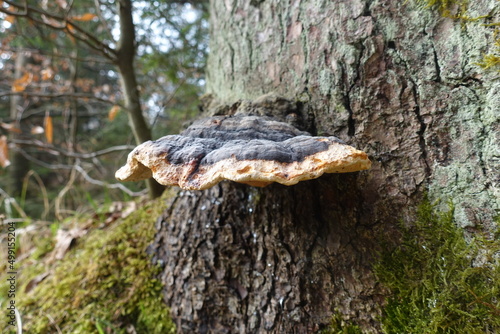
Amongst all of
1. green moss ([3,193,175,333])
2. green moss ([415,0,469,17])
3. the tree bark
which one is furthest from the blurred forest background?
green moss ([415,0,469,17])

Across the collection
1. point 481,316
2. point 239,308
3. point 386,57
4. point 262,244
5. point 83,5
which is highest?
point 83,5

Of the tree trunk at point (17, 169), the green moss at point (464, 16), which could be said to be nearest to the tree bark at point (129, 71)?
the green moss at point (464, 16)

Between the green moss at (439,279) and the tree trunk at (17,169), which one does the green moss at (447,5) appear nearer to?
the green moss at (439,279)

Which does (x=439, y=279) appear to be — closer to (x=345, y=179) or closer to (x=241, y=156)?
(x=345, y=179)

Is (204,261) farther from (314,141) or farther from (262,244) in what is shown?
(314,141)

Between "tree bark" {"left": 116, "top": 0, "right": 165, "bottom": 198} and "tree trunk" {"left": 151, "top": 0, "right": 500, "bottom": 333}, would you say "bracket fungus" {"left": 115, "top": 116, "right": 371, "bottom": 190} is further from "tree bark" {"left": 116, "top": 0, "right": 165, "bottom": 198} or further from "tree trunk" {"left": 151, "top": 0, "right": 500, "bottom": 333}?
"tree bark" {"left": 116, "top": 0, "right": 165, "bottom": 198}

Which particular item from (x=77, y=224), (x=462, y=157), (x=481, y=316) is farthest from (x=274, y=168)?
(x=77, y=224)

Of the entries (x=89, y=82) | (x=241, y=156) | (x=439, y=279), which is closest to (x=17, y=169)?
(x=89, y=82)
